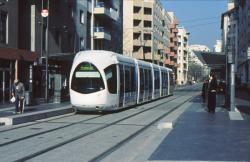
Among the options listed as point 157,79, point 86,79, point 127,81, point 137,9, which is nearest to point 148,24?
point 137,9

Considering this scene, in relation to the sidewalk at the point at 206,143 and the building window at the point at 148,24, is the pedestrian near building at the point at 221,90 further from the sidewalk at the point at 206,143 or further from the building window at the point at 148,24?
the building window at the point at 148,24

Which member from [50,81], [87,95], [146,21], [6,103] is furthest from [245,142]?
[146,21]

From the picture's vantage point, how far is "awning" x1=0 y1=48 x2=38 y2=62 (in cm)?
3192

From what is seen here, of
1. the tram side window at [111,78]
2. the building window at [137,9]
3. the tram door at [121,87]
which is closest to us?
the tram side window at [111,78]

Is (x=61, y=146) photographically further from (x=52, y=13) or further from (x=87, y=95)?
(x=52, y=13)

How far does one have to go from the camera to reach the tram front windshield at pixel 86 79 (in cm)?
2434

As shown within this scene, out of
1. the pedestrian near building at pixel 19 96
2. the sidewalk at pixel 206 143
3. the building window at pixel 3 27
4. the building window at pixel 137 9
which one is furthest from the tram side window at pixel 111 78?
the building window at pixel 137 9

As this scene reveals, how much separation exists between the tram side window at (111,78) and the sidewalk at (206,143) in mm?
7886

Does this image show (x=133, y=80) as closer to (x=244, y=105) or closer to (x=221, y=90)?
(x=221, y=90)

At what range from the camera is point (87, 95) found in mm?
24188

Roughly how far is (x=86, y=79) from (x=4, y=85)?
10125mm

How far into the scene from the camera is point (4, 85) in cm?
3288

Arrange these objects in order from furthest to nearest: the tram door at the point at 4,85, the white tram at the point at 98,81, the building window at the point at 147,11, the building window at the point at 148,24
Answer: the building window at the point at 147,11 < the building window at the point at 148,24 < the tram door at the point at 4,85 < the white tram at the point at 98,81

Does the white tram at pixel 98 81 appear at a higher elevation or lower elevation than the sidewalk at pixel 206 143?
higher
